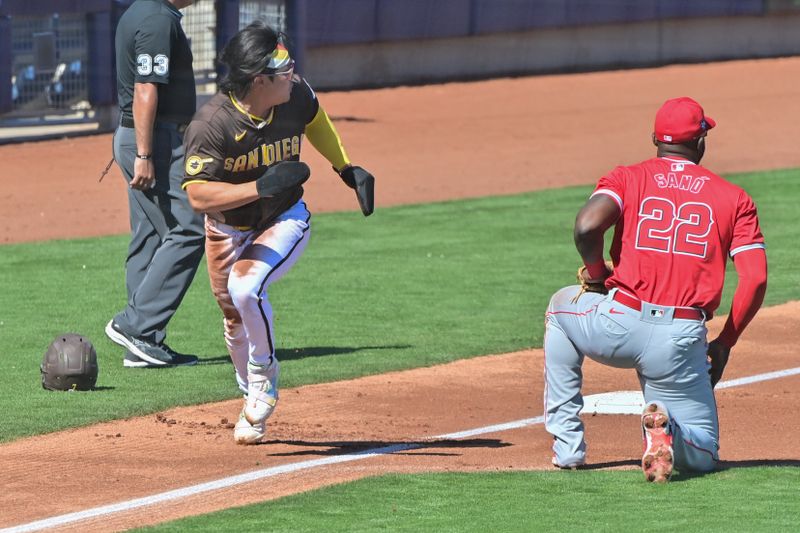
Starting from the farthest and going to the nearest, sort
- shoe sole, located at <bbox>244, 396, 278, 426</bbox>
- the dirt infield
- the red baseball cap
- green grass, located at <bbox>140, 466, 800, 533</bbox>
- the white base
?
the white base
shoe sole, located at <bbox>244, 396, 278, 426</bbox>
the dirt infield
the red baseball cap
green grass, located at <bbox>140, 466, 800, 533</bbox>

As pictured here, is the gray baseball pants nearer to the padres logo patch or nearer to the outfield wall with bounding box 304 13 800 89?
the padres logo patch

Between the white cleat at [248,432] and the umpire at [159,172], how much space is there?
208 cm

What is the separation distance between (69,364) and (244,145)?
2.05 metres

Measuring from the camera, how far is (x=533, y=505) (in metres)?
5.73

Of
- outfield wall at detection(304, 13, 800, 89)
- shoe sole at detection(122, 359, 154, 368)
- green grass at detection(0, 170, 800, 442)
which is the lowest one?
outfield wall at detection(304, 13, 800, 89)

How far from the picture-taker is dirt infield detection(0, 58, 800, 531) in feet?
20.8

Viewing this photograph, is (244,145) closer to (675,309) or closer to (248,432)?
(248,432)

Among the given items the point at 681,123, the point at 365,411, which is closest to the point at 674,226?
the point at 681,123

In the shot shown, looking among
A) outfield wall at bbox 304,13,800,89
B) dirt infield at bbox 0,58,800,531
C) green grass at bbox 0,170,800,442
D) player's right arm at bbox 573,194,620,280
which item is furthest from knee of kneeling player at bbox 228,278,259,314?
outfield wall at bbox 304,13,800,89

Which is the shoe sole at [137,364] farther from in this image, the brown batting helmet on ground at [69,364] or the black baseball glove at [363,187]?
the black baseball glove at [363,187]

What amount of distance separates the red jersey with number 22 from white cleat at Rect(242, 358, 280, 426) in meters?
1.80

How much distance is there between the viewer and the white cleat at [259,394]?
6.83m

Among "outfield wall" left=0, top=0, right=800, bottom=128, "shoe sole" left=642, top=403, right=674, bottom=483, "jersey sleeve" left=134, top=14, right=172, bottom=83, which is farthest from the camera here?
"outfield wall" left=0, top=0, right=800, bottom=128

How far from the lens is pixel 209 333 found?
33.0 feet
